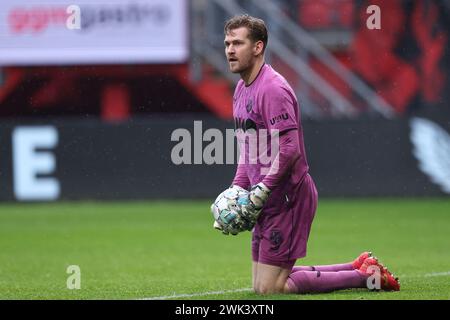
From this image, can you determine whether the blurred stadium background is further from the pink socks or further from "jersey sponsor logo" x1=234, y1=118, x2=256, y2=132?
"jersey sponsor logo" x1=234, y1=118, x2=256, y2=132

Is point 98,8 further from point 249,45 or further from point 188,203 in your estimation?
point 249,45

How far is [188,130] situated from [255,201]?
36.2ft

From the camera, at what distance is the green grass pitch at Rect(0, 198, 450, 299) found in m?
9.23

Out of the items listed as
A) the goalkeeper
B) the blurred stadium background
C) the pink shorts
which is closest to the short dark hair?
the goalkeeper

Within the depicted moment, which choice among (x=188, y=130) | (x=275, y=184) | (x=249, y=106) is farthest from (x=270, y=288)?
(x=188, y=130)

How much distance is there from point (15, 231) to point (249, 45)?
25.5 feet

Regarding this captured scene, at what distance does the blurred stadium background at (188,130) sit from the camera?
41.3 feet

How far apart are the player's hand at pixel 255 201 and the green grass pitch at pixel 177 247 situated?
63 cm

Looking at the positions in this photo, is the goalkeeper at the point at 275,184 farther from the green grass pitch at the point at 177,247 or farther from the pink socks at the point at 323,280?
the green grass pitch at the point at 177,247

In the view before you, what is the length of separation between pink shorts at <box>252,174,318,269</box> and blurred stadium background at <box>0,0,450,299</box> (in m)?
1.10

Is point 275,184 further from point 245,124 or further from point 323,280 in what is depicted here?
point 323,280
